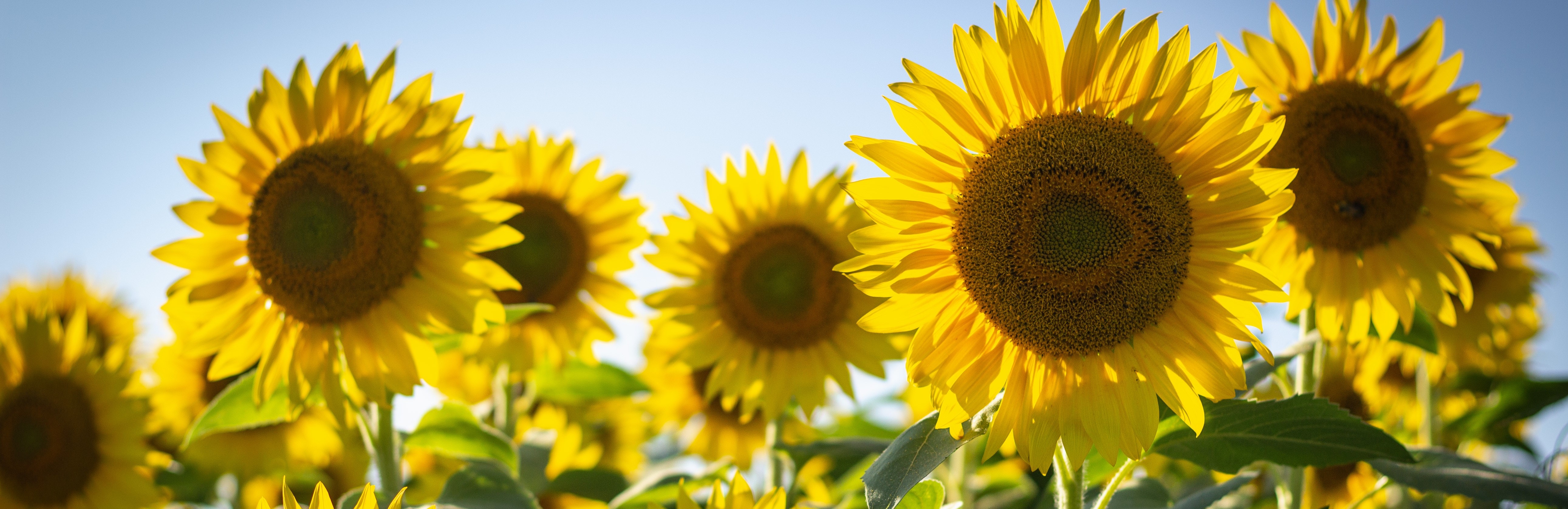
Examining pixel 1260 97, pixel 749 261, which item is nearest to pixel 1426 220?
pixel 1260 97

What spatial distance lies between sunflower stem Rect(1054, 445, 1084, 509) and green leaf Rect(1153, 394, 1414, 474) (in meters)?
0.23

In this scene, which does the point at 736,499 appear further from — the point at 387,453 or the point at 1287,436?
the point at 1287,436

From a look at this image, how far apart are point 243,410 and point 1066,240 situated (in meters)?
2.28

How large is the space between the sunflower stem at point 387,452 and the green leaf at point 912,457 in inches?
58.9

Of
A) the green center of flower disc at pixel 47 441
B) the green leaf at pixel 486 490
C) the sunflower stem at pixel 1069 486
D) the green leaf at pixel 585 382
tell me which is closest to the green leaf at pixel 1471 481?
the sunflower stem at pixel 1069 486

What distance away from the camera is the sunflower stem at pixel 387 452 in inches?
95.4

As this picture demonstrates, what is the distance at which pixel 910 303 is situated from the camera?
6.17 feet

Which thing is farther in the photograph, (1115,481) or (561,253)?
(561,253)

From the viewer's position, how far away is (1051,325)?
72.9 inches

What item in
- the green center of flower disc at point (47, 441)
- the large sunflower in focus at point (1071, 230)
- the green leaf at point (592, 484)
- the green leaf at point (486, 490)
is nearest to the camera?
the large sunflower in focus at point (1071, 230)

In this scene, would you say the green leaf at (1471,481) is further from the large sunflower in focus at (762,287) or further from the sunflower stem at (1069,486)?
the large sunflower in focus at (762,287)

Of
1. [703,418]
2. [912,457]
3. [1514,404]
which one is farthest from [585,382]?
[1514,404]

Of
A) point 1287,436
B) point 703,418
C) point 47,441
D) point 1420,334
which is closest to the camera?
point 1287,436

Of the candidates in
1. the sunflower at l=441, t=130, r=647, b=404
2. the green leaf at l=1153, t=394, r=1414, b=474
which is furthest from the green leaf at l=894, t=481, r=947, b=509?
the sunflower at l=441, t=130, r=647, b=404
